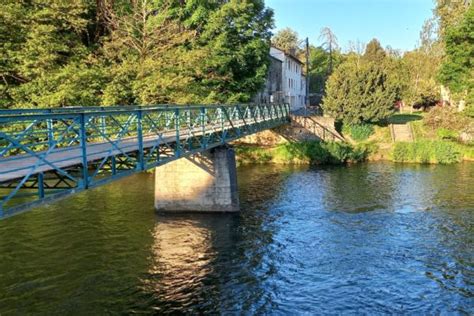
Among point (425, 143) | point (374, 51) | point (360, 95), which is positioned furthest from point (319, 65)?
point (425, 143)

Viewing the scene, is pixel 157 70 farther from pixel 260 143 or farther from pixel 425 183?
pixel 425 183

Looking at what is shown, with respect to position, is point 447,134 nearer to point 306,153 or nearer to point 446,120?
point 446,120

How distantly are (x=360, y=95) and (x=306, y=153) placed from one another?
934cm

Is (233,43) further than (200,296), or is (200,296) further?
(233,43)

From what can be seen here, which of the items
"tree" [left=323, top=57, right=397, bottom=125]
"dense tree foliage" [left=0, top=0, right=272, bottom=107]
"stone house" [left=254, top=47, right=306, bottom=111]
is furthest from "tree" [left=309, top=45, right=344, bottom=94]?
"dense tree foliage" [left=0, top=0, right=272, bottom=107]

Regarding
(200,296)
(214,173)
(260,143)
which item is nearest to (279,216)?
(214,173)

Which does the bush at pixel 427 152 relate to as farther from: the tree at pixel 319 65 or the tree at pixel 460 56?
the tree at pixel 319 65

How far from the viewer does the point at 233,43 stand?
41188 mm

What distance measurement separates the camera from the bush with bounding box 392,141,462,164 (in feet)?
138

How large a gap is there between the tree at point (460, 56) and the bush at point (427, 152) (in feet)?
28.6

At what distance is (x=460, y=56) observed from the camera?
5188cm

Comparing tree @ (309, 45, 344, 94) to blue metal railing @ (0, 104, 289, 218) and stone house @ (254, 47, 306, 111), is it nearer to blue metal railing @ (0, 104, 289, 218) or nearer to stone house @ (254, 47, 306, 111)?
stone house @ (254, 47, 306, 111)

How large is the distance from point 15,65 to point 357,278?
2524 cm

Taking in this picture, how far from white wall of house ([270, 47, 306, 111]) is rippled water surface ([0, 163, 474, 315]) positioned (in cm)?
4154
